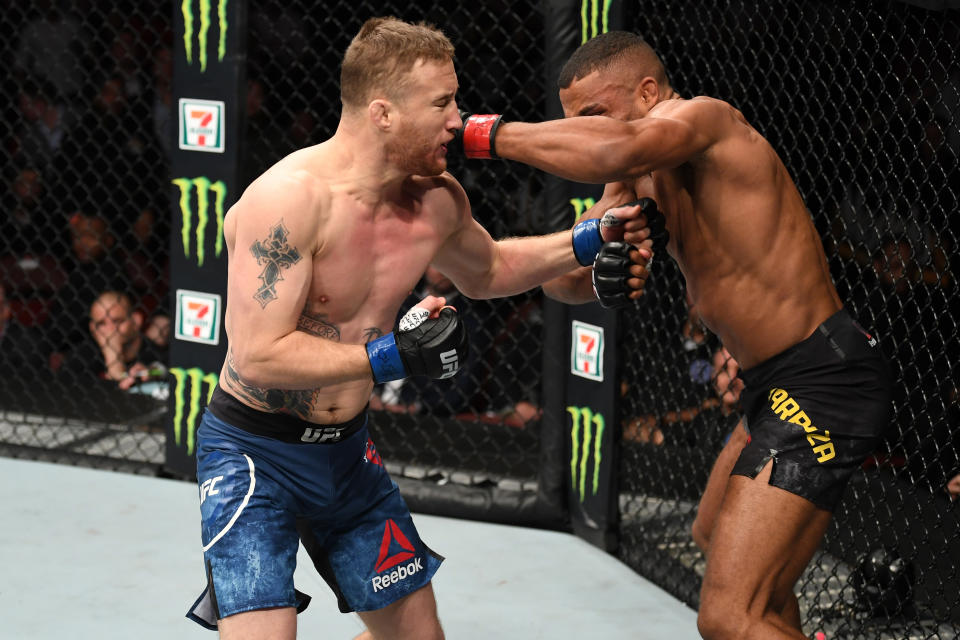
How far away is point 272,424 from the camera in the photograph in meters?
2.00

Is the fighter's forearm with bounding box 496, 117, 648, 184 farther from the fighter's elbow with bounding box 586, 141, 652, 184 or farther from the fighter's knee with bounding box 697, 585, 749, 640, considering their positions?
the fighter's knee with bounding box 697, 585, 749, 640

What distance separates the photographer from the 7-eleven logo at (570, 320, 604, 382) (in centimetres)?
337

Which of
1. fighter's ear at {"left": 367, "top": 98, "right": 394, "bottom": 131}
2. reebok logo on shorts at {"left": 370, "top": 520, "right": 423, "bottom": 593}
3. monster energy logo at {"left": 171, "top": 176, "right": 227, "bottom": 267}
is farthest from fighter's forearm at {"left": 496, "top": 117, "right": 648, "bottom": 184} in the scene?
monster energy logo at {"left": 171, "top": 176, "right": 227, "bottom": 267}

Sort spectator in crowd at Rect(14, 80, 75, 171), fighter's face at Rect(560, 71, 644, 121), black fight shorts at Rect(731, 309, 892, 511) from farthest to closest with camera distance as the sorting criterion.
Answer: spectator in crowd at Rect(14, 80, 75, 171) < fighter's face at Rect(560, 71, 644, 121) < black fight shorts at Rect(731, 309, 892, 511)

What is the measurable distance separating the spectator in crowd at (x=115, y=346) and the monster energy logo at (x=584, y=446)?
6.43ft

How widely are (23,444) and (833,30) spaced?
9.99 feet

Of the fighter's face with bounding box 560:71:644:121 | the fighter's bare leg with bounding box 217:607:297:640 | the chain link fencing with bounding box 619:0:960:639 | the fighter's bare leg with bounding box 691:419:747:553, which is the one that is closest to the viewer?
the fighter's bare leg with bounding box 217:607:297:640

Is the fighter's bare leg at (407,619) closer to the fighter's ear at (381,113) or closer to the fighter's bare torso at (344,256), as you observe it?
the fighter's bare torso at (344,256)

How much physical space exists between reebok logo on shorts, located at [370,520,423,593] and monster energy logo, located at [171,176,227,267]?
1923 mm

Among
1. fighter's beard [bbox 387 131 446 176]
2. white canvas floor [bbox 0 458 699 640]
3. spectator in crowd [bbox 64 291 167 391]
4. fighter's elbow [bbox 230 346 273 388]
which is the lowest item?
white canvas floor [bbox 0 458 699 640]

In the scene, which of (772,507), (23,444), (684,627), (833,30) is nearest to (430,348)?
(772,507)

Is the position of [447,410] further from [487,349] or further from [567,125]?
[567,125]

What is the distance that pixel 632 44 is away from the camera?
2.26 metres

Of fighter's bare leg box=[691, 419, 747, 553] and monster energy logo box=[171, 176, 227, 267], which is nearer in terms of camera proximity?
fighter's bare leg box=[691, 419, 747, 553]
